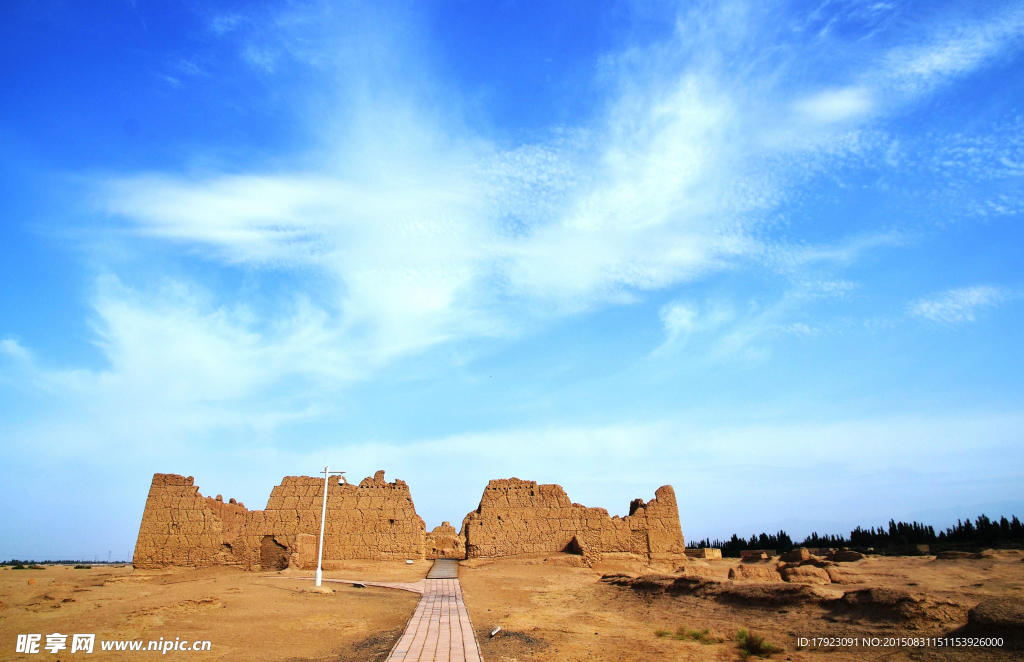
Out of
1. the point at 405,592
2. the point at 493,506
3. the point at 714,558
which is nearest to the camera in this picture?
the point at 405,592

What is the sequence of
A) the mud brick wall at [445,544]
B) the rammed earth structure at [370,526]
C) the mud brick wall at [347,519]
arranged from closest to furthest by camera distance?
1. the rammed earth structure at [370,526]
2. the mud brick wall at [347,519]
3. the mud brick wall at [445,544]

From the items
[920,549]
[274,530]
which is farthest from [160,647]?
[920,549]

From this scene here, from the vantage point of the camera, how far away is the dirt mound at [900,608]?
8.49 metres

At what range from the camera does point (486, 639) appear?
10.1 m

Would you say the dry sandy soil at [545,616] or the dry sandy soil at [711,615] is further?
the dry sandy soil at [545,616]

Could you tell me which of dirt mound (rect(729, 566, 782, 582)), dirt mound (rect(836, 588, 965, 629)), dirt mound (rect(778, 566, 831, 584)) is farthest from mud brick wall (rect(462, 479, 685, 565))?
dirt mound (rect(836, 588, 965, 629))

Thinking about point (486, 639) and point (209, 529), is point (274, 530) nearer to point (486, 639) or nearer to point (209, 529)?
point (209, 529)

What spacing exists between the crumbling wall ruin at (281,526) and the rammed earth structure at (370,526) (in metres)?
0.04

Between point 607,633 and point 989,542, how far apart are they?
34406 mm

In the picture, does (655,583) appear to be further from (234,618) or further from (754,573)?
(234,618)

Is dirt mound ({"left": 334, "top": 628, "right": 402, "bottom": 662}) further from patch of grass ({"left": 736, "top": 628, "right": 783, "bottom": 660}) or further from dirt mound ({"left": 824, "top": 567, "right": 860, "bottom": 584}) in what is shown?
dirt mound ({"left": 824, "top": 567, "right": 860, "bottom": 584})

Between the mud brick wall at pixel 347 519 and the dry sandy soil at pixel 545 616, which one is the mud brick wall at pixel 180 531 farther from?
the dry sandy soil at pixel 545 616

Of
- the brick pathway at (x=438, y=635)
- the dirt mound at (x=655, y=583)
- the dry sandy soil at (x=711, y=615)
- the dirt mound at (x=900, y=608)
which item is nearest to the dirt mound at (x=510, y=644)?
the dry sandy soil at (x=711, y=615)

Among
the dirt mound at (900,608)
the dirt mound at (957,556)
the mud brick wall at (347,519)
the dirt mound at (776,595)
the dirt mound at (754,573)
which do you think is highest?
the mud brick wall at (347,519)
